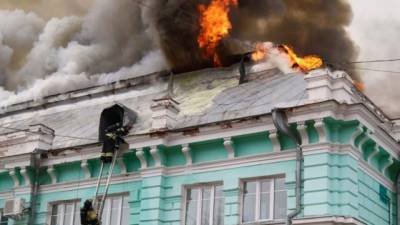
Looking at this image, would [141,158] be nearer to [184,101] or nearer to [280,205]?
[184,101]

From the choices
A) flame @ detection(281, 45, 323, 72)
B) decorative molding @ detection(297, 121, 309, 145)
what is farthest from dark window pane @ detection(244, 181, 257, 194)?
flame @ detection(281, 45, 323, 72)

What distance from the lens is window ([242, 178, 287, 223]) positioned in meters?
17.0

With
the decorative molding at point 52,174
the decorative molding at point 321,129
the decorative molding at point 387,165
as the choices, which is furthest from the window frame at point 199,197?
the decorative molding at point 52,174

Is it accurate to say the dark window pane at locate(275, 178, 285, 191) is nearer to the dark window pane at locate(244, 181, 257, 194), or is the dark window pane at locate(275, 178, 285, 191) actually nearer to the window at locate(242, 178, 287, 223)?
the window at locate(242, 178, 287, 223)

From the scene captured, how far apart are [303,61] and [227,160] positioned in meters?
4.72

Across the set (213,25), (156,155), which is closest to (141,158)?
(156,155)

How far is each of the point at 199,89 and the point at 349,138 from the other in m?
6.31

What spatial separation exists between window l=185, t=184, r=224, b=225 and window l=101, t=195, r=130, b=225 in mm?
1831

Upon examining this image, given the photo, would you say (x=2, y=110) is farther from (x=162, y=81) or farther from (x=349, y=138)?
(x=349, y=138)

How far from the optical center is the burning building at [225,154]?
16531mm

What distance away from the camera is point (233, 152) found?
1786 cm

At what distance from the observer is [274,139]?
17.2m

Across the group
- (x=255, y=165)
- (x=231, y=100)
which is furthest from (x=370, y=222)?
(x=231, y=100)

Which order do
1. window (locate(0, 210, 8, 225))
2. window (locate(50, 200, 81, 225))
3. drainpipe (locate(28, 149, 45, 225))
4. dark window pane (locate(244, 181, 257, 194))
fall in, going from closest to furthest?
dark window pane (locate(244, 181, 257, 194)) → window (locate(50, 200, 81, 225)) → drainpipe (locate(28, 149, 45, 225)) → window (locate(0, 210, 8, 225))
